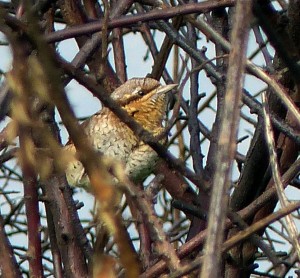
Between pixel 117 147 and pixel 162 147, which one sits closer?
pixel 162 147

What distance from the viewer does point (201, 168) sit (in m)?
3.50

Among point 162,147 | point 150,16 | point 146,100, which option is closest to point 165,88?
point 146,100

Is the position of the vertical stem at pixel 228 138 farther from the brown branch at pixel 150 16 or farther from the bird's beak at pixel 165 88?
the bird's beak at pixel 165 88

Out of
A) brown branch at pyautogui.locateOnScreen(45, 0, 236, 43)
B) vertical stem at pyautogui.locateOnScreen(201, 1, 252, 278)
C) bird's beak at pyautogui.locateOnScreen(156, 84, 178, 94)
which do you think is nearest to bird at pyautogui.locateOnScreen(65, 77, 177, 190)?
bird's beak at pyautogui.locateOnScreen(156, 84, 178, 94)

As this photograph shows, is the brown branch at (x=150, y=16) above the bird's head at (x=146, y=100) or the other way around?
the other way around

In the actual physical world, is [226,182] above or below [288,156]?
below

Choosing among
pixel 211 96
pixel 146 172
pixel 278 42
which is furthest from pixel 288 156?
pixel 211 96

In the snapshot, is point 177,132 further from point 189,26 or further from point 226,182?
point 226,182

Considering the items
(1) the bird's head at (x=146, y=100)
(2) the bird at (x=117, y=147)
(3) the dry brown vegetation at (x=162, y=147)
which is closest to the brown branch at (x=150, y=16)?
(3) the dry brown vegetation at (x=162, y=147)

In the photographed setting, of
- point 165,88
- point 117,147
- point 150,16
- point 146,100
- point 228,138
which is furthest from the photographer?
point 146,100

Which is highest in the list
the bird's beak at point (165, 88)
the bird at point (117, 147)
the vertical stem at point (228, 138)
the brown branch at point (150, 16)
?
the bird's beak at point (165, 88)

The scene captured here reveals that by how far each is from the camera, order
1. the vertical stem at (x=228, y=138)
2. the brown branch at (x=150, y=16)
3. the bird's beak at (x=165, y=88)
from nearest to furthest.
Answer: the vertical stem at (x=228, y=138) < the brown branch at (x=150, y=16) < the bird's beak at (x=165, y=88)

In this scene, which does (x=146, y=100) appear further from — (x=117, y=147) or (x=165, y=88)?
(x=117, y=147)

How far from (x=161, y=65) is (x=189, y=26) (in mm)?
228
